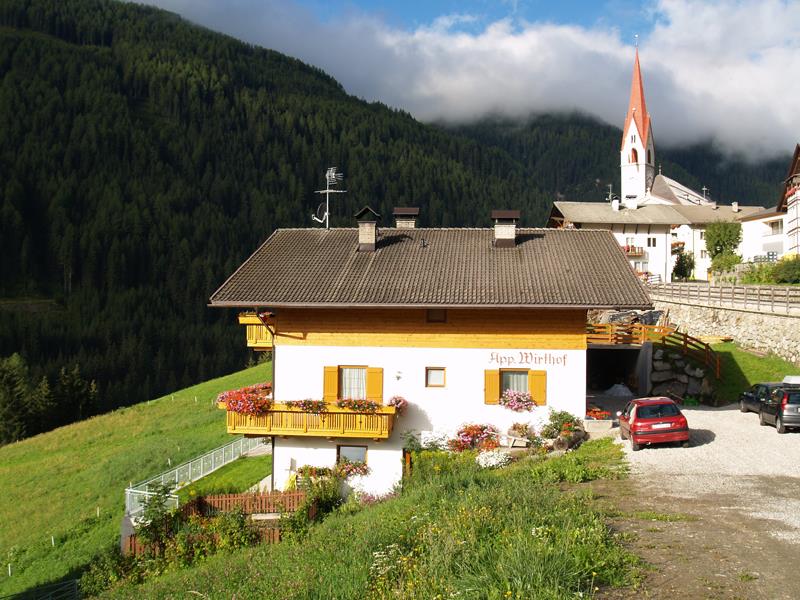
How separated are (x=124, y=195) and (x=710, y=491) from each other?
179806 mm

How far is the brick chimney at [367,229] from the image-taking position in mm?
22016

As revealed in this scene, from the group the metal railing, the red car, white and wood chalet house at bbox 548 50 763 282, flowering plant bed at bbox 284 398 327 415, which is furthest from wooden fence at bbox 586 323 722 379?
white and wood chalet house at bbox 548 50 763 282

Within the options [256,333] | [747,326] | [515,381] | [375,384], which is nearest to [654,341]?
[747,326]

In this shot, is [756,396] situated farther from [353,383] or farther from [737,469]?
[353,383]

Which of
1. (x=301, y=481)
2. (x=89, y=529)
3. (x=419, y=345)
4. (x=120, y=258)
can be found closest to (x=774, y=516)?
(x=419, y=345)

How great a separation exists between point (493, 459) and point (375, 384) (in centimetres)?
414

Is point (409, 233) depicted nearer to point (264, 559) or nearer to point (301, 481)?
point (301, 481)

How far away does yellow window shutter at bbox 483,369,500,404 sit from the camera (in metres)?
19.3

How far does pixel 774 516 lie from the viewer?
1096cm

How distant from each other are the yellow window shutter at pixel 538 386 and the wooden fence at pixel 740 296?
1322cm

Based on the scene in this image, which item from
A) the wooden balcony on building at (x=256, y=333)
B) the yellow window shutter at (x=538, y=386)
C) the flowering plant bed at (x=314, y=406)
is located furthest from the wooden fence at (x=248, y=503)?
the yellow window shutter at (x=538, y=386)

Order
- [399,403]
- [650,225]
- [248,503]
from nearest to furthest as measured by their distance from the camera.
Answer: [248,503]
[399,403]
[650,225]

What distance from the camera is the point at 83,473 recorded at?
104ft

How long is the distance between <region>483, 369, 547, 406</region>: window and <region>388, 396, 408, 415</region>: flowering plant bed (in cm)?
229
